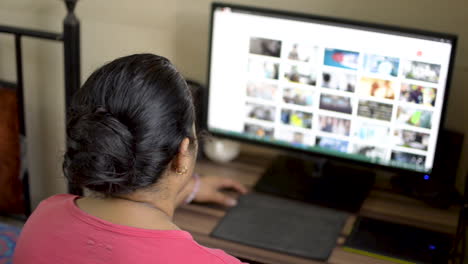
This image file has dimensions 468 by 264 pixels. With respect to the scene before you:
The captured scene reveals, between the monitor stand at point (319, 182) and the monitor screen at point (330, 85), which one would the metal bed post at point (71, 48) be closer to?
the monitor screen at point (330, 85)

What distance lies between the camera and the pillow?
6.45ft

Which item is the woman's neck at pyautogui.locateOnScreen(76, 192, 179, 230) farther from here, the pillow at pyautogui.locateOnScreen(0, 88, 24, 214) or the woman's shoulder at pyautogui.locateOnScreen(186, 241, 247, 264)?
the pillow at pyautogui.locateOnScreen(0, 88, 24, 214)

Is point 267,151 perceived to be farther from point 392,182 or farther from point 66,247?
point 66,247

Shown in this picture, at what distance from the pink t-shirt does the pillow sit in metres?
0.89

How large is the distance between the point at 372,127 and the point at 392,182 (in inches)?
8.2

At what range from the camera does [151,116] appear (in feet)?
3.51

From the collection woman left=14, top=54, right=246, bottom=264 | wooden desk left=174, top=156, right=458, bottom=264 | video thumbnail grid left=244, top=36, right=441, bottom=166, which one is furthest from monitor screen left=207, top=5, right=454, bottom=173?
woman left=14, top=54, right=246, bottom=264

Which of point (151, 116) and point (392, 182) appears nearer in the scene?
point (151, 116)

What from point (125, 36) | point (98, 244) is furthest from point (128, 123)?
point (125, 36)

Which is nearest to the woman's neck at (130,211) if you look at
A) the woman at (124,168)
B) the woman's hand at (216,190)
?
the woman at (124,168)

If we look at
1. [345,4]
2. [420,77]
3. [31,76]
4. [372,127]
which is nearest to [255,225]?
[372,127]

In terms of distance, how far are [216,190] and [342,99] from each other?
1.23ft

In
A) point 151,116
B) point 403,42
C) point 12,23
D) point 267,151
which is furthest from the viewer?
point 12,23

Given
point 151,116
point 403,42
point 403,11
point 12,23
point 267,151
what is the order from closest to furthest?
point 151,116, point 403,42, point 403,11, point 267,151, point 12,23
